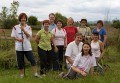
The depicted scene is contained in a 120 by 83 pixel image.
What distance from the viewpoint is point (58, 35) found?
10531 millimetres

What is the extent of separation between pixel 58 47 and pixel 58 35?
404 millimetres

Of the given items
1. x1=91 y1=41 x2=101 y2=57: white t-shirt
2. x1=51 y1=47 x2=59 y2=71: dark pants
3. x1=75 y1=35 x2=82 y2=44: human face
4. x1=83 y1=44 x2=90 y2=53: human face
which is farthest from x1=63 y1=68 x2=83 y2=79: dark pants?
x1=91 y1=41 x2=101 y2=57: white t-shirt

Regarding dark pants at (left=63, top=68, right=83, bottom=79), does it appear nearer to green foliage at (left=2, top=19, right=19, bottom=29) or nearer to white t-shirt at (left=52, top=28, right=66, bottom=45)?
white t-shirt at (left=52, top=28, right=66, bottom=45)

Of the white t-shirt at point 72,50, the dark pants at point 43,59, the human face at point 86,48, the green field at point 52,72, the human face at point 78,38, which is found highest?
the human face at point 78,38

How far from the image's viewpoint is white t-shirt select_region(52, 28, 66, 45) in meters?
10.5

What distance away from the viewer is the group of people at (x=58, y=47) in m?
8.58

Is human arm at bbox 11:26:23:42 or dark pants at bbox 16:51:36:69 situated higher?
human arm at bbox 11:26:23:42

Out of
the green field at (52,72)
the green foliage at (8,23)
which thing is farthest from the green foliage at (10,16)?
the green field at (52,72)

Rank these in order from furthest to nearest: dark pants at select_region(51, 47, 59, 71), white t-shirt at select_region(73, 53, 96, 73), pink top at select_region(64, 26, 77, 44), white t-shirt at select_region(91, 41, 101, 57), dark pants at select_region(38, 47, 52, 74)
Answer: pink top at select_region(64, 26, 77, 44), white t-shirt at select_region(91, 41, 101, 57), dark pants at select_region(51, 47, 59, 71), dark pants at select_region(38, 47, 52, 74), white t-shirt at select_region(73, 53, 96, 73)

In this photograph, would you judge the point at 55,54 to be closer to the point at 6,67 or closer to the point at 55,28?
the point at 55,28

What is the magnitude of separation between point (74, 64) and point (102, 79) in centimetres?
102

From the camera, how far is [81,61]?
856cm

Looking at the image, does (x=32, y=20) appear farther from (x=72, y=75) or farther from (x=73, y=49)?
(x=72, y=75)

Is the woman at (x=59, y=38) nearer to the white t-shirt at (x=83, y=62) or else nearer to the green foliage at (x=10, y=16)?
the white t-shirt at (x=83, y=62)
